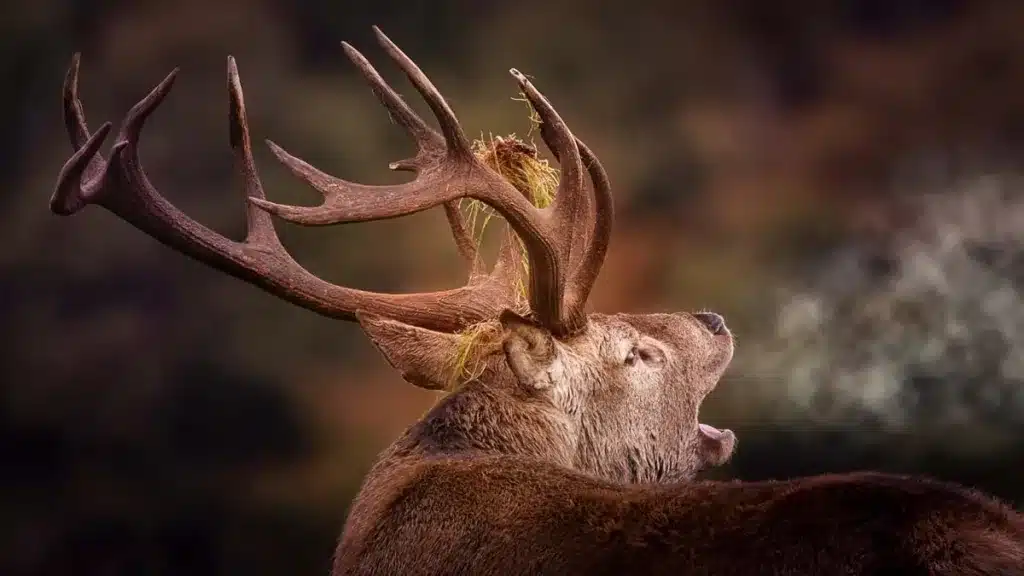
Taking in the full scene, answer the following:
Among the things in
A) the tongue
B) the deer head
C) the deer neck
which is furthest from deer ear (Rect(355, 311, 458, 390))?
the tongue

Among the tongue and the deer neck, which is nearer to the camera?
the deer neck

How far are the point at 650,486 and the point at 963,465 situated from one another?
5.74ft

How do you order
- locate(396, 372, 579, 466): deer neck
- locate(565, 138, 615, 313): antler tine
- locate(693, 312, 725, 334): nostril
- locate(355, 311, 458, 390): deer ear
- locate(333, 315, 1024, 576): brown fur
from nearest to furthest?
locate(333, 315, 1024, 576): brown fur, locate(396, 372, 579, 466): deer neck, locate(355, 311, 458, 390): deer ear, locate(565, 138, 615, 313): antler tine, locate(693, 312, 725, 334): nostril

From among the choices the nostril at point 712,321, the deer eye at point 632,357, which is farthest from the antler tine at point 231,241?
the nostril at point 712,321

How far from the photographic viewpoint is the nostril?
122 inches

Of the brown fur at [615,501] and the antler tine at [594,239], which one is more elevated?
the antler tine at [594,239]

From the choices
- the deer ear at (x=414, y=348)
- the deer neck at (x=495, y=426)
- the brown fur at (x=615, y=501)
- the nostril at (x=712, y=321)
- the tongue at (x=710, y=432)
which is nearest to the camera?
the brown fur at (x=615, y=501)

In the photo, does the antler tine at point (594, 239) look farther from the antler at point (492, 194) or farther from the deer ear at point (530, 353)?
the deer ear at point (530, 353)

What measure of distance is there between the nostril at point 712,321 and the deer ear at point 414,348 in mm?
700

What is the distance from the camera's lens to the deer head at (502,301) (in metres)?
2.59

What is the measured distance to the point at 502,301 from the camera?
3.01m

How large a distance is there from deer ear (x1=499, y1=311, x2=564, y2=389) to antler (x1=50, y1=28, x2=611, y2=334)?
93mm

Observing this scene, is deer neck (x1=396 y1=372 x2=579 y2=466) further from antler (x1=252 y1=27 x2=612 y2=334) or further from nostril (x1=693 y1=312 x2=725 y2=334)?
nostril (x1=693 y1=312 x2=725 y2=334)

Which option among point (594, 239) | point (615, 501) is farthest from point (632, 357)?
point (615, 501)
